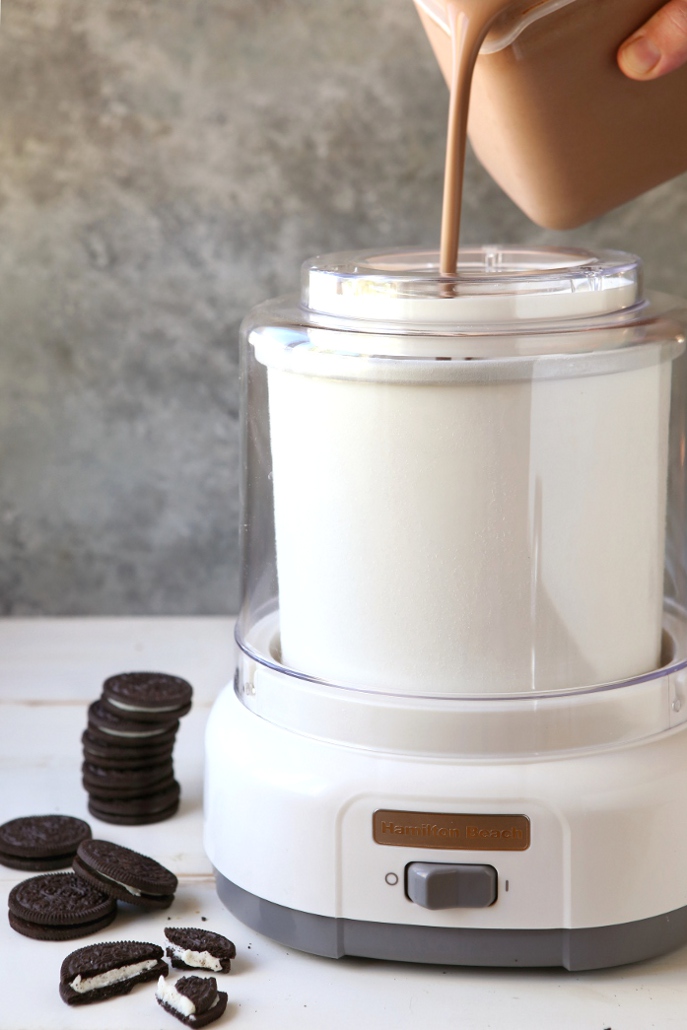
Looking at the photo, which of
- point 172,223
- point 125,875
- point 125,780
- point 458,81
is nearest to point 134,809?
point 125,780

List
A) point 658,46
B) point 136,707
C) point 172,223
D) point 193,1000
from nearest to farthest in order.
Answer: point 193,1000
point 658,46
point 136,707
point 172,223

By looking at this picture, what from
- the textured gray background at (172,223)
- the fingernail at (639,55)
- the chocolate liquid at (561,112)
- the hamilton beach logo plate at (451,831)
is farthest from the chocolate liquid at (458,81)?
the textured gray background at (172,223)

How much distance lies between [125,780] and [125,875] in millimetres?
145

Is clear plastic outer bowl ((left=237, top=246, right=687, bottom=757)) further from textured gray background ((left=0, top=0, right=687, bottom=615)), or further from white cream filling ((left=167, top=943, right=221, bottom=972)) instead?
textured gray background ((left=0, top=0, right=687, bottom=615))

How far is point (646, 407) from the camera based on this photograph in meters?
0.68

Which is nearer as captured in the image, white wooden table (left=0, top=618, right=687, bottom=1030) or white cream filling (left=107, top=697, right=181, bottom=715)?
white wooden table (left=0, top=618, right=687, bottom=1030)

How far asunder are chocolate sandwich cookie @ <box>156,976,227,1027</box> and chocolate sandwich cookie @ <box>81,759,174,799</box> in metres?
0.23

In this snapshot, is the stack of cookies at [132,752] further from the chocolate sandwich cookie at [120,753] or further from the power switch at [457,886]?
the power switch at [457,886]

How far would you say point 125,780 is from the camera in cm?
88

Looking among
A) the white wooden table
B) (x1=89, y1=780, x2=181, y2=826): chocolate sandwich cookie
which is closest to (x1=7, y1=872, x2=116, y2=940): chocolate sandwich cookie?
the white wooden table

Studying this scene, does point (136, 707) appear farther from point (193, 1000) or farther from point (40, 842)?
point (193, 1000)

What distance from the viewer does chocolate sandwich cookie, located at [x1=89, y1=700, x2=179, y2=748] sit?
0.87m

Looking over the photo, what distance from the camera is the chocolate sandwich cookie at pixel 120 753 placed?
0.88 meters

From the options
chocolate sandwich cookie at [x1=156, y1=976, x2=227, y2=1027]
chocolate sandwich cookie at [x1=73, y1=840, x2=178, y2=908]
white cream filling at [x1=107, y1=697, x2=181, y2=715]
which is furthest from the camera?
white cream filling at [x1=107, y1=697, x2=181, y2=715]
